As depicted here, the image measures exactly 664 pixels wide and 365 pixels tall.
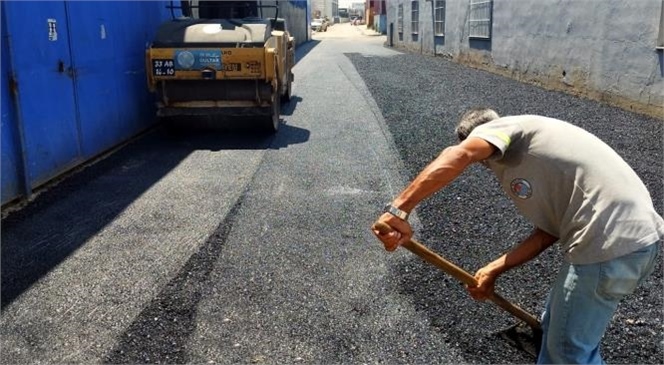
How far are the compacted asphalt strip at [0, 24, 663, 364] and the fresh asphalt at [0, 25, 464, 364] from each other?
1cm

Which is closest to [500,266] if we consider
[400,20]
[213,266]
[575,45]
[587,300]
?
[587,300]

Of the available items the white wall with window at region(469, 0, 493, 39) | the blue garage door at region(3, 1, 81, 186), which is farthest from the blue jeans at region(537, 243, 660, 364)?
the white wall with window at region(469, 0, 493, 39)

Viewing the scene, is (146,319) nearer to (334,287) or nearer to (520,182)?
(334,287)

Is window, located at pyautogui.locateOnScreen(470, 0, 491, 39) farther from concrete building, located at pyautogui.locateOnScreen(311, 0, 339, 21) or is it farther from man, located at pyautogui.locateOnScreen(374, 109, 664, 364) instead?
concrete building, located at pyautogui.locateOnScreen(311, 0, 339, 21)

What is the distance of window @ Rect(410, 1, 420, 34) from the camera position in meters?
30.5

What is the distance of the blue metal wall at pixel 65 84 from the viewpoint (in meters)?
6.06

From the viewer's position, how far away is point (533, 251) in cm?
293

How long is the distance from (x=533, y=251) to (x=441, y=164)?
823 mm

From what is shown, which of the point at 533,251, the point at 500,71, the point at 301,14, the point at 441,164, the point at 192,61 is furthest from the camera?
the point at 301,14

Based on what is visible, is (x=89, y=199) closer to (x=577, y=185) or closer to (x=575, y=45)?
(x=577, y=185)

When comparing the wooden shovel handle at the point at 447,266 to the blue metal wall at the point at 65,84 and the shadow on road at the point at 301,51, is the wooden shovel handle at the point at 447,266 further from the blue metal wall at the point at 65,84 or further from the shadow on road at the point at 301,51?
the shadow on road at the point at 301,51

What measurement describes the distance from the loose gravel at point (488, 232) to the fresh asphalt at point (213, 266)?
Result: 0.72 feet

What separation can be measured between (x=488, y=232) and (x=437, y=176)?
2.80 meters

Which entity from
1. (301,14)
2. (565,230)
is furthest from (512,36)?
(301,14)
